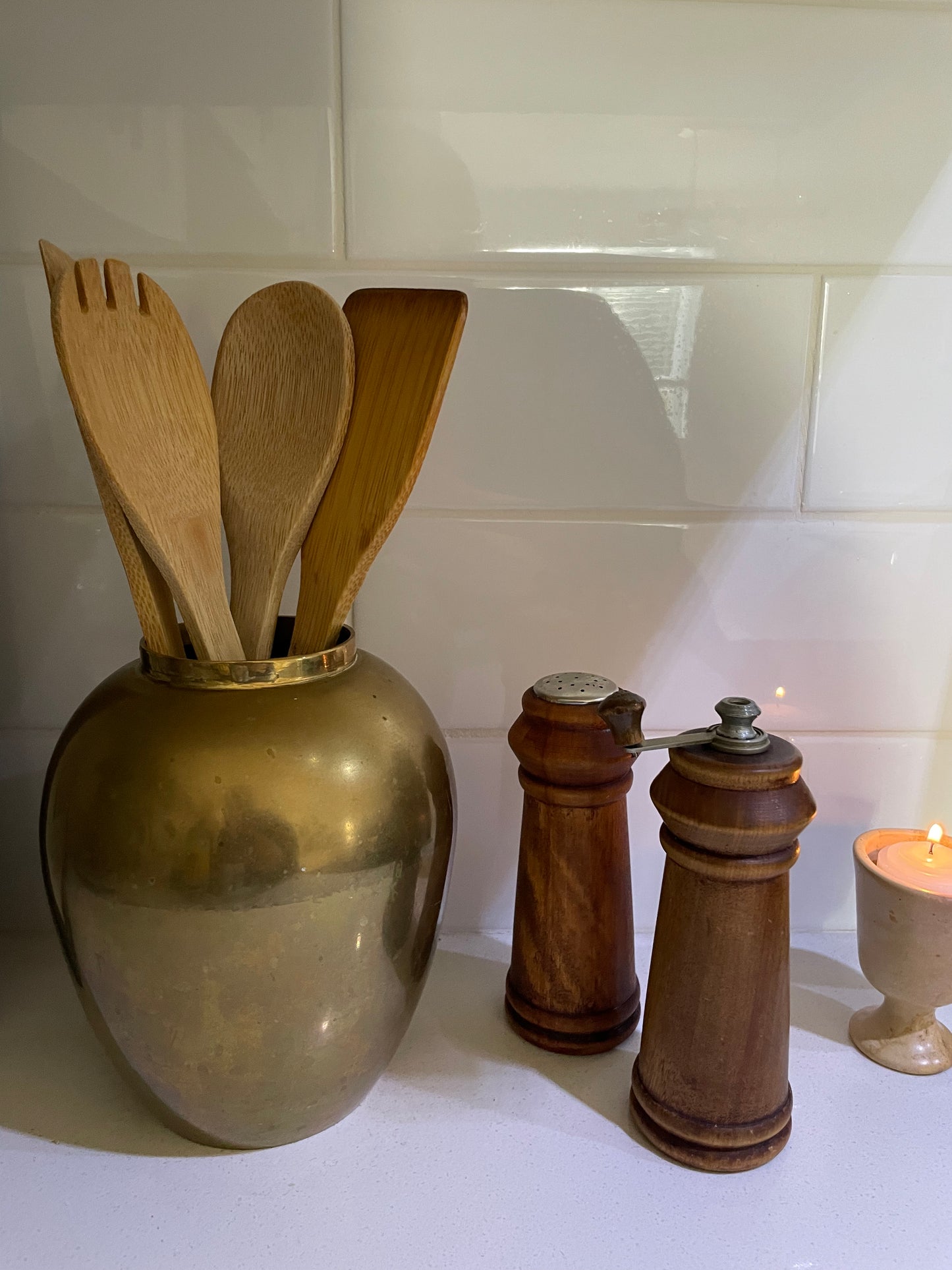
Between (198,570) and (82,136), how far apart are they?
0.95ft

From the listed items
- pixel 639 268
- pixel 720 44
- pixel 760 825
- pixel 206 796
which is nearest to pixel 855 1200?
pixel 760 825

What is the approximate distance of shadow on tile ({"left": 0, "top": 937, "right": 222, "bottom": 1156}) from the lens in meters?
0.46

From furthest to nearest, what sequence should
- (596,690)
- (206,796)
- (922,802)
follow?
(922,802) → (596,690) → (206,796)

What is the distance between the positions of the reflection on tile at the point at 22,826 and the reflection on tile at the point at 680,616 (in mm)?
233

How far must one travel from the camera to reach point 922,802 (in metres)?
0.63

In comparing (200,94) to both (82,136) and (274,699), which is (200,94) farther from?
(274,699)

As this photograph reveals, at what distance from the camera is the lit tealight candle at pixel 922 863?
474 millimetres

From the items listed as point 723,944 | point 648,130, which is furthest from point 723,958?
point 648,130

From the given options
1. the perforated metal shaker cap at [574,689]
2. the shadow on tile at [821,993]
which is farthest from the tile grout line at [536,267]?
the shadow on tile at [821,993]

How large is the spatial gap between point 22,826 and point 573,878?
1.22 ft

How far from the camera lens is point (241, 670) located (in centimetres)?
40

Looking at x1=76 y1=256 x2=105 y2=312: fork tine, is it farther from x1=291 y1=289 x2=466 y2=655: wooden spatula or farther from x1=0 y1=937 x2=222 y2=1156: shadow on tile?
x1=0 y1=937 x2=222 y2=1156: shadow on tile

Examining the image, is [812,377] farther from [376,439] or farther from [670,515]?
[376,439]

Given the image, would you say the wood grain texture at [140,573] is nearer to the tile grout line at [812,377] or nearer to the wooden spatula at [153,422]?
the wooden spatula at [153,422]
